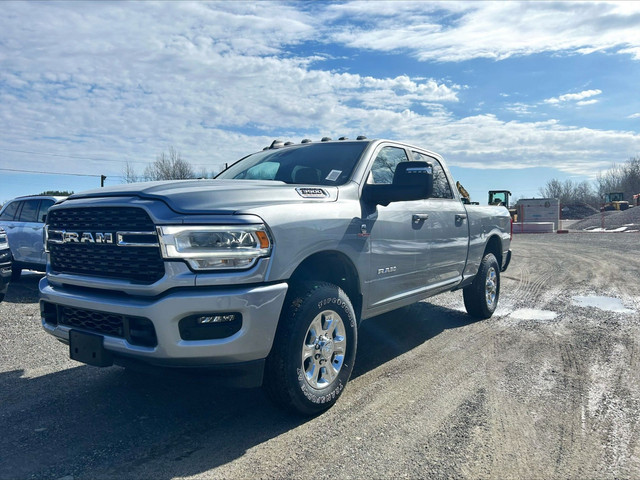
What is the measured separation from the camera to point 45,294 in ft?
12.5

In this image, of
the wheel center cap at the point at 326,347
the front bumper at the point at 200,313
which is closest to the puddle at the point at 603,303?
the wheel center cap at the point at 326,347

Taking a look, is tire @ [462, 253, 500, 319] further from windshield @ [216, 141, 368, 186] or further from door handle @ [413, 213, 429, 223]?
windshield @ [216, 141, 368, 186]

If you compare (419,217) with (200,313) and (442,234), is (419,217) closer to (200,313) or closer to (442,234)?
(442,234)

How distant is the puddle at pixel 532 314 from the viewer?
22.4 feet

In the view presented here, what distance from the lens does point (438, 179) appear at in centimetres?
589

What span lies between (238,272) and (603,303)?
6557 millimetres

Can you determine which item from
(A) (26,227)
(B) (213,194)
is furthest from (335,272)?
(A) (26,227)

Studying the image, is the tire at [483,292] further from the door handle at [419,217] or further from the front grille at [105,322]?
the front grille at [105,322]

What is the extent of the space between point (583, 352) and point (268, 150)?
369 cm

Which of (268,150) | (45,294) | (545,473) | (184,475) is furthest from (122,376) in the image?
(545,473)

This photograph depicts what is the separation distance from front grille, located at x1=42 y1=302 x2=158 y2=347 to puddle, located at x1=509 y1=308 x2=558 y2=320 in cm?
516

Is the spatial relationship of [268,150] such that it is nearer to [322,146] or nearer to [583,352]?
[322,146]

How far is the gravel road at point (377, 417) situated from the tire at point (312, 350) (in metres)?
0.20

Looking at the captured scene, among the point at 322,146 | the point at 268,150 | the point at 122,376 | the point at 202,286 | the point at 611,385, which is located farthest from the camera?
the point at 268,150
